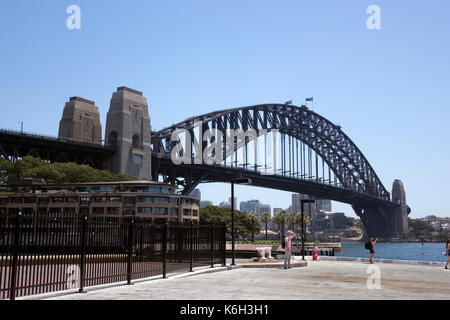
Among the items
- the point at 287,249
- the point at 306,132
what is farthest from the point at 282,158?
the point at 287,249

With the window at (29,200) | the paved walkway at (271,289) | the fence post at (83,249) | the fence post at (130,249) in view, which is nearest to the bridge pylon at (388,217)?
the window at (29,200)

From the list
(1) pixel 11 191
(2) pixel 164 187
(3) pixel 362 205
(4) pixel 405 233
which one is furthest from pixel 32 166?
(4) pixel 405 233

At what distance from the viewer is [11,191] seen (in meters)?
74.8

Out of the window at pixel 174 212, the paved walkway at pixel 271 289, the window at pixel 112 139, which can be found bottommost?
the paved walkway at pixel 271 289

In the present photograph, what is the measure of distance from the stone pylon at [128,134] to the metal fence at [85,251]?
243 feet

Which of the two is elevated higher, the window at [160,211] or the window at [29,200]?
the window at [29,200]

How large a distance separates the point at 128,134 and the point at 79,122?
1251 cm

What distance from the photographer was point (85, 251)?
13.7 meters

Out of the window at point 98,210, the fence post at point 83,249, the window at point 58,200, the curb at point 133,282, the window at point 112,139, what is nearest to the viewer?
the curb at point 133,282

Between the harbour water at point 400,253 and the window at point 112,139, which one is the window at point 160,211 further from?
the harbour water at point 400,253

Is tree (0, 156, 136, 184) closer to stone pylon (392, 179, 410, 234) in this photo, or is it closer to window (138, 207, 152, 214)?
window (138, 207, 152, 214)

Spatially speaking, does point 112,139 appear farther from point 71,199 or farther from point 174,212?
point 174,212

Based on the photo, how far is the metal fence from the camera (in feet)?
37.9

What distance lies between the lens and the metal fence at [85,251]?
11.5 metres
